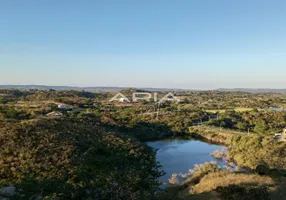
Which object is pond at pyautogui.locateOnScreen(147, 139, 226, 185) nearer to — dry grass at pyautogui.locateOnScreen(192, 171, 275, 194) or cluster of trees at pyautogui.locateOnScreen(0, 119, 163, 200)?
cluster of trees at pyautogui.locateOnScreen(0, 119, 163, 200)

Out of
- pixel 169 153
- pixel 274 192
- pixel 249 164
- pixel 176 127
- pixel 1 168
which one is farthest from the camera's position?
pixel 176 127

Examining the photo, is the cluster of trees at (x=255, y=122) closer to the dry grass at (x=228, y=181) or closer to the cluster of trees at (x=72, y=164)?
the cluster of trees at (x=72, y=164)

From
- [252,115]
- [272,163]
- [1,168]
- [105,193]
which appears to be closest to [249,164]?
[272,163]

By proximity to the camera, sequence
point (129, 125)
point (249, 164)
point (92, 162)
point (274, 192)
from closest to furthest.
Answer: point (274, 192) → point (92, 162) → point (249, 164) → point (129, 125)

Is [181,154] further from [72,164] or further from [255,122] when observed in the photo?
[255,122]

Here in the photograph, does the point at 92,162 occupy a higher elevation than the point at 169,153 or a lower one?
higher

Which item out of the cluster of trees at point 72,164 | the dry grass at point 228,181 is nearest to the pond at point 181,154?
the cluster of trees at point 72,164

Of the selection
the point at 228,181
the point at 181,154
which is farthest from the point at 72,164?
the point at 181,154

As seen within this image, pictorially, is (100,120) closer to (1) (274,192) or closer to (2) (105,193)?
(2) (105,193)

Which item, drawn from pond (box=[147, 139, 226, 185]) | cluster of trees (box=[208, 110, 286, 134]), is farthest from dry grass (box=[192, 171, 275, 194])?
cluster of trees (box=[208, 110, 286, 134])
